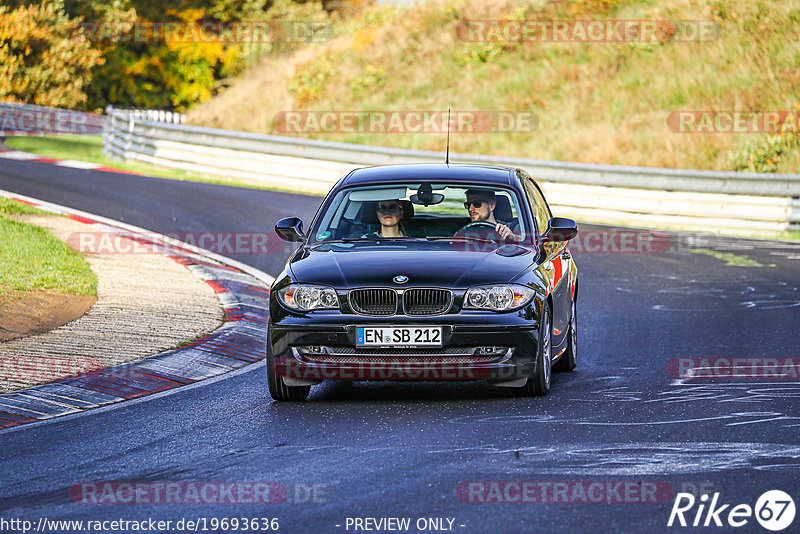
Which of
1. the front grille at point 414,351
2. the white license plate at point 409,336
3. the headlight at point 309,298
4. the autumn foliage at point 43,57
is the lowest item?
the front grille at point 414,351

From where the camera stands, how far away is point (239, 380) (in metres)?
9.76

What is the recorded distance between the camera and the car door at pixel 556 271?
30.6 ft

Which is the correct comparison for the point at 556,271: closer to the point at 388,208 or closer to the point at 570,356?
the point at 570,356

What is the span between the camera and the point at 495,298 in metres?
8.44

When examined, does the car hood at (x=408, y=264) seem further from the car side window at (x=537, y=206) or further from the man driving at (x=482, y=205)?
the car side window at (x=537, y=206)

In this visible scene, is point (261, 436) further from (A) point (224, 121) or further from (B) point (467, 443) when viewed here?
(A) point (224, 121)

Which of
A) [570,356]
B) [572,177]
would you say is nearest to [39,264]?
[570,356]

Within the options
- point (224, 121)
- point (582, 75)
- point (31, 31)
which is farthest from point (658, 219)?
point (31, 31)
